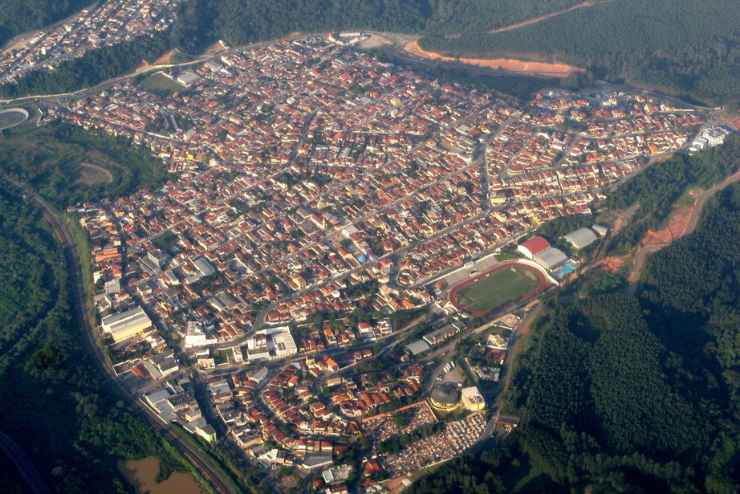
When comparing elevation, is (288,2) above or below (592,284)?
above

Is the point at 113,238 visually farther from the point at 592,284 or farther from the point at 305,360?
the point at 592,284

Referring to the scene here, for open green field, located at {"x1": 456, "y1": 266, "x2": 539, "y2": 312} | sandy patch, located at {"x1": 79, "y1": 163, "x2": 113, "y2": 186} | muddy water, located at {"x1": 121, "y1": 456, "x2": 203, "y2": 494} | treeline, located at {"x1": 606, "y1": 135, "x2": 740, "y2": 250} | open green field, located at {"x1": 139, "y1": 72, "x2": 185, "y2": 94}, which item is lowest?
muddy water, located at {"x1": 121, "y1": 456, "x2": 203, "y2": 494}

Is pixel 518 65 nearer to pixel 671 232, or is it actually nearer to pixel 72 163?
pixel 671 232

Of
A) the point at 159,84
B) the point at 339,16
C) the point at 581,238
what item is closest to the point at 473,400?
the point at 581,238

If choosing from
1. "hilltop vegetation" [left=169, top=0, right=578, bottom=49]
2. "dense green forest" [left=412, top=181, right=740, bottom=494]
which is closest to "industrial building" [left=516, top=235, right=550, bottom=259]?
"dense green forest" [left=412, top=181, right=740, bottom=494]

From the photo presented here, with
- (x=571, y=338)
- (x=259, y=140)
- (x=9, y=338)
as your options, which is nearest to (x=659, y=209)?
(x=571, y=338)

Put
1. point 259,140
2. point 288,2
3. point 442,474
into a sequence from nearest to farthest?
point 442,474
point 259,140
point 288,2

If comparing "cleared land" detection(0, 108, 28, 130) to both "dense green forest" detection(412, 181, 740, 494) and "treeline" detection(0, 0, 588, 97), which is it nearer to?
"treeline" detection(0, 0, 588, 97)
